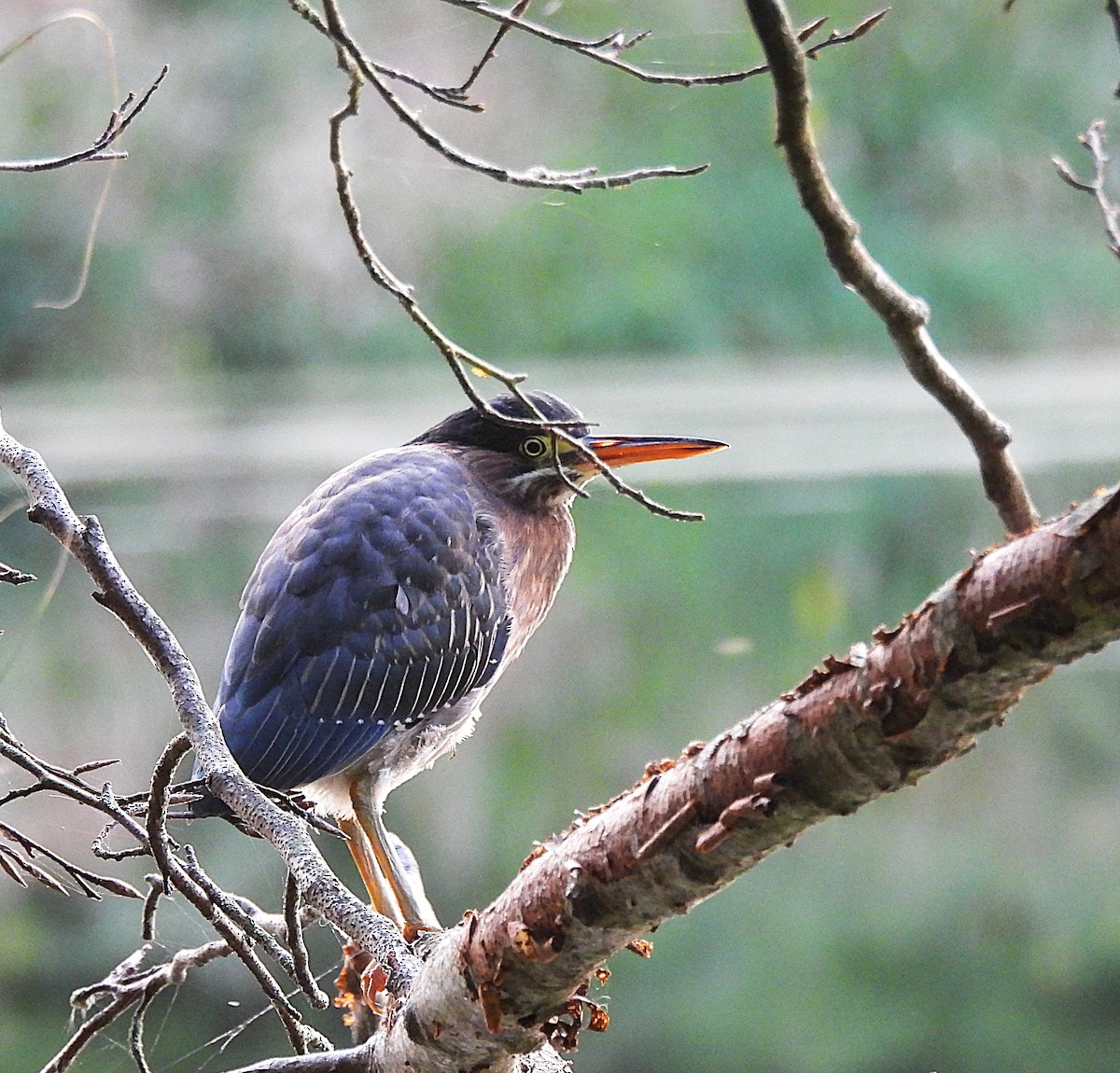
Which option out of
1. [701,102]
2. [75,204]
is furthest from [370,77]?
[75,204]

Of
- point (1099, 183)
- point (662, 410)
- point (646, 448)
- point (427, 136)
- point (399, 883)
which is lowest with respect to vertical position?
point (399, 883)

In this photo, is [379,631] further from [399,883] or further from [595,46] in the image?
[595,46]

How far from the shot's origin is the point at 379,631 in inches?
57.4

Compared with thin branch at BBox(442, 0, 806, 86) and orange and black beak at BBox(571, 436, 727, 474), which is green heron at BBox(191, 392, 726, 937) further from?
thin branch at BBox(442, 0, 806, 86)

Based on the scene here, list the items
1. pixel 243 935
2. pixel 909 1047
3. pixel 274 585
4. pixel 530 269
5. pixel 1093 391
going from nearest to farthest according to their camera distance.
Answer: pixel 243 935
pixel 274 585
pixel 909 1047
pixel 530 269
pixel 1093 391

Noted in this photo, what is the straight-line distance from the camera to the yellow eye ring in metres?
1.61

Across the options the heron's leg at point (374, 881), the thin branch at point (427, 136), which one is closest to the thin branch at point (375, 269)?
the thin branch at point (427, 136)

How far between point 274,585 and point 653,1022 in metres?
2.64

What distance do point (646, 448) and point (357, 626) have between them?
34cm

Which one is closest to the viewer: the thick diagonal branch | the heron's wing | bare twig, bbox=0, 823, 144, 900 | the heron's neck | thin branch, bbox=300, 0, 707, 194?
the thick diagonal branch

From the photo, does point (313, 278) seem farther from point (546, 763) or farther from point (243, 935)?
point (243, 935)

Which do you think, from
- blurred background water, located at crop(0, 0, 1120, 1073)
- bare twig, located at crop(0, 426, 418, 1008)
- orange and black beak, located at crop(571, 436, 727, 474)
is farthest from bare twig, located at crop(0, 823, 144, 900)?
blurred background water, located at crop(0, 0, 1120, 1073)

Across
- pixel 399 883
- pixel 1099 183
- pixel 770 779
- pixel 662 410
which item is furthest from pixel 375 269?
pixel 662 410

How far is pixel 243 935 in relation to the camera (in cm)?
95
